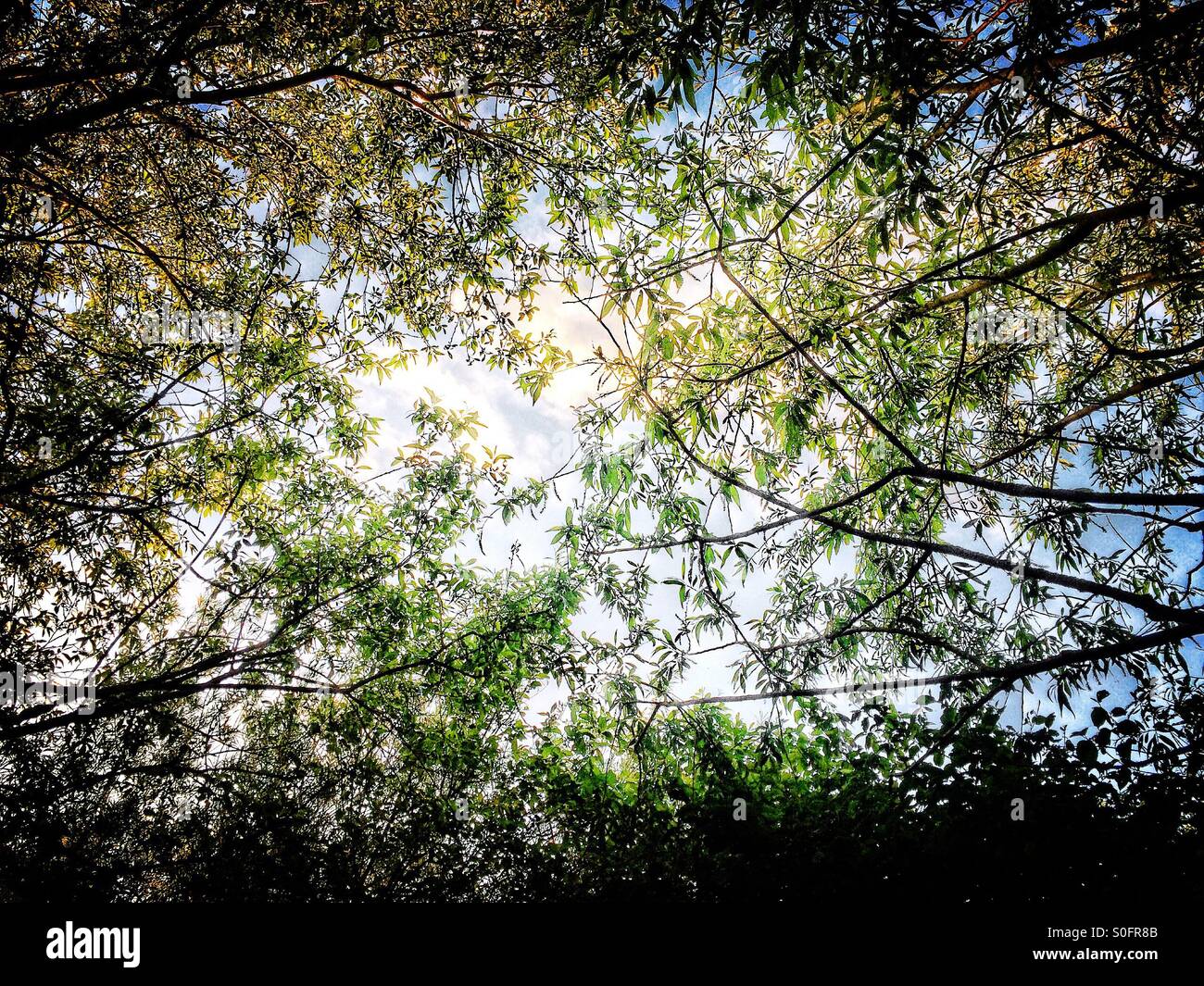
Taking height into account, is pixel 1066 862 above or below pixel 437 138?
below

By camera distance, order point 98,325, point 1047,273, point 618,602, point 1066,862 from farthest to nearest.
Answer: point 618,602 < point 98,325 < point 1047,273 < point 1066,862

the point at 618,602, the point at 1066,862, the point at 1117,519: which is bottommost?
the point at 1066,862

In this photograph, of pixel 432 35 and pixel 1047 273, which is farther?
pixel 1047 273

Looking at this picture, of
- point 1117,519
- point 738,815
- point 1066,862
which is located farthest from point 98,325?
point 1117,519

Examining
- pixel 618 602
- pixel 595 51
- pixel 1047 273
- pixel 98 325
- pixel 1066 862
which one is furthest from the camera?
pixel 618 602

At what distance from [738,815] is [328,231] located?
505cm

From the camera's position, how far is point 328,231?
3971 millimetres

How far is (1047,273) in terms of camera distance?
3.37 meters

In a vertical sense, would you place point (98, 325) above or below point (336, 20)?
below

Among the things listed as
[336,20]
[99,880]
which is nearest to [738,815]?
[99,880]

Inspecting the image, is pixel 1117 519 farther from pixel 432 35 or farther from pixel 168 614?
pixel 168 614

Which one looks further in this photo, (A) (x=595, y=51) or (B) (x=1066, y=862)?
(A) (x=595, y=51)

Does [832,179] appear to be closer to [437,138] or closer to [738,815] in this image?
[437,138]

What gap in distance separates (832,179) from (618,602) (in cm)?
300
